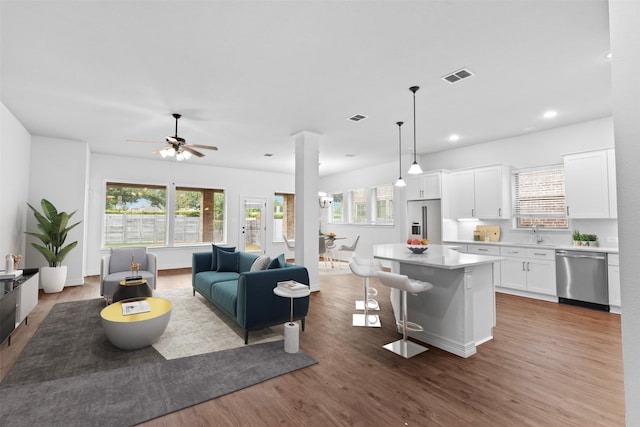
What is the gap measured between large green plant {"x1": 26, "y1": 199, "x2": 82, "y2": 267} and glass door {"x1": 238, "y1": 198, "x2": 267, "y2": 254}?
4.36 meters

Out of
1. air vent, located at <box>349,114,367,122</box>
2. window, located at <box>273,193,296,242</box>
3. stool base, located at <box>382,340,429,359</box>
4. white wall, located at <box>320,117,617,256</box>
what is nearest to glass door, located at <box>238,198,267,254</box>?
window, located at <box>273,193,296,242</box>

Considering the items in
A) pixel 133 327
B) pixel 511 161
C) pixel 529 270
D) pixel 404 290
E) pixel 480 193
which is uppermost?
pixel 511 161

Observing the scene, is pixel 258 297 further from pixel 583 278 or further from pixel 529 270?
pixel 583 278

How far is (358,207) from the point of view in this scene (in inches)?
376

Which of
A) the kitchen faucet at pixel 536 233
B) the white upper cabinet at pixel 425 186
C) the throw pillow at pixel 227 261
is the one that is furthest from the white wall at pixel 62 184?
the kitchen faucet at pixel 536 233

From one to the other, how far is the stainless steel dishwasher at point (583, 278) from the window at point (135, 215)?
8703mm

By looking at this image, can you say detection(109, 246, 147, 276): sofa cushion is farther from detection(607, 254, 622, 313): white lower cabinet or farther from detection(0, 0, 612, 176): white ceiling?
detection(607, 254, 622, 313): white lower cabinet

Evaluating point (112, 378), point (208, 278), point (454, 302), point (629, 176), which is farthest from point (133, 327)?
point (629, 176)

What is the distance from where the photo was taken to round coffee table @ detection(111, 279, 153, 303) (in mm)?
3912

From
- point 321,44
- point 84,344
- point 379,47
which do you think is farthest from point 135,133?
point 379,47

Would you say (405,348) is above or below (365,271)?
below

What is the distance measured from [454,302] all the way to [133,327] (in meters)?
3.22

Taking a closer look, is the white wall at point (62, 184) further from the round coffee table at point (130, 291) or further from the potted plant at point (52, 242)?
the round coffee table at point (130, 291)

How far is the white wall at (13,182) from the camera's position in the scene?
441cm
